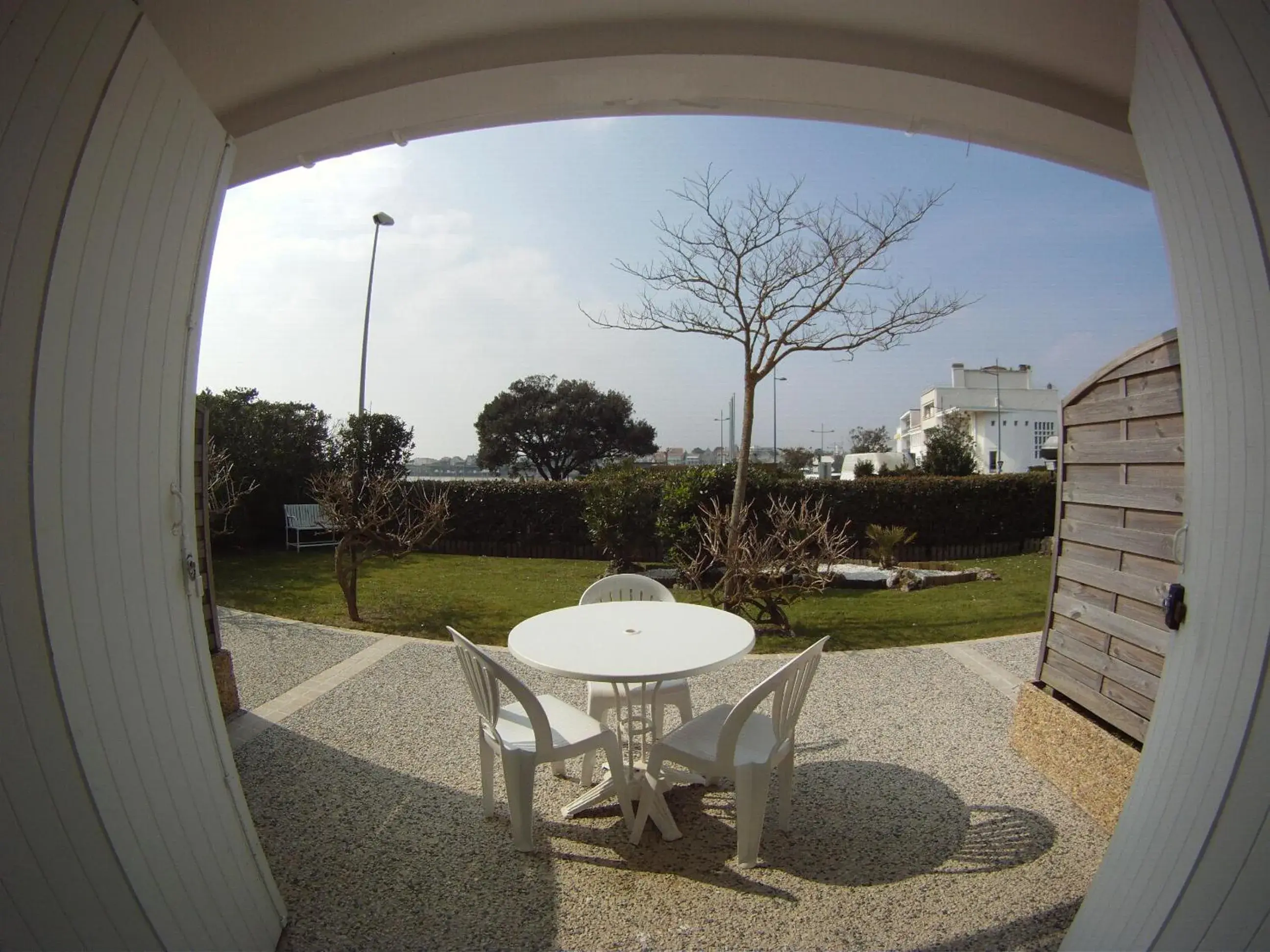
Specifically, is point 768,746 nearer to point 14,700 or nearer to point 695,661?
point 695,661

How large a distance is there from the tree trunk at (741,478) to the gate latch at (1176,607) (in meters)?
4.60

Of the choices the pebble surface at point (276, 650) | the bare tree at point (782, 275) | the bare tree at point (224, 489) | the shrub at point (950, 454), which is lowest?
the pebble surface at point (276, 650)

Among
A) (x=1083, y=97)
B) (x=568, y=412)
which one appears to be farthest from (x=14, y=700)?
(x=568, y=412)

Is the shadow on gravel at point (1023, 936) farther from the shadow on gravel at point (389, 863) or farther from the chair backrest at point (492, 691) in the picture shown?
the chair backrest at point (492, 691)

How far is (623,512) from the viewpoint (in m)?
9.59

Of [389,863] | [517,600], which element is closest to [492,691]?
[389,863]

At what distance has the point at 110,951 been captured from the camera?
135cm

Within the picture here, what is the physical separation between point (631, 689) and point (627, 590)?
3.23 ft

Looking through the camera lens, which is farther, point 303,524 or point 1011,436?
point 1011,436

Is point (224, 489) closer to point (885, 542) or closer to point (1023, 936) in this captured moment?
point (885, 542)

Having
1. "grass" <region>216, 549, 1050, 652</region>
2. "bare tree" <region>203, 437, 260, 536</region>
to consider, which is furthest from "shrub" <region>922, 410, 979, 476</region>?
"bare tree" <region>203, 437, 260, 536</region>

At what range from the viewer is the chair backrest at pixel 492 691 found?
2.43m

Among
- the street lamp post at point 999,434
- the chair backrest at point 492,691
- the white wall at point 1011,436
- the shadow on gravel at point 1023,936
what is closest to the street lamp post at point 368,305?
the chair backrest at point 492,691

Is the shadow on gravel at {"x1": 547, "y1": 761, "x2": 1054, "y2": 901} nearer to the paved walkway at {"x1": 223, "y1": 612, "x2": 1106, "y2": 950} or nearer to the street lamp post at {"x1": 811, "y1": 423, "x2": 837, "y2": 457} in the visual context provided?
the paved walkway at {"x1": 223, "y1": 612, "x2": 1106, "y2": 950}
